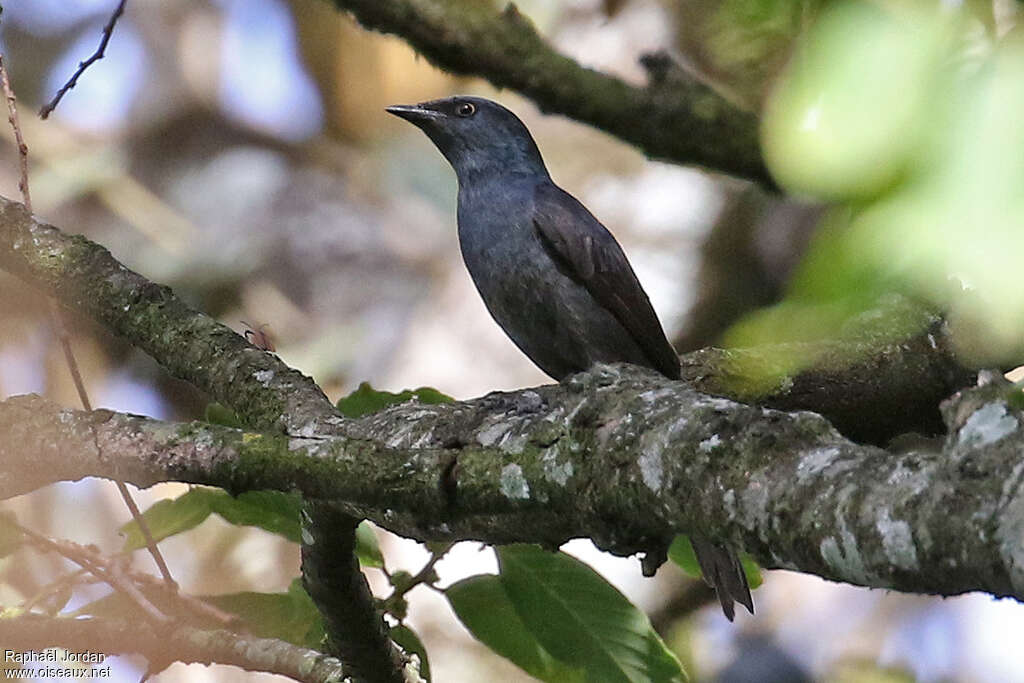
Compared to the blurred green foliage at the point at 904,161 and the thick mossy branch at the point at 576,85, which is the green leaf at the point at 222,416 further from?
the blurred green foliage at the point at 904,161

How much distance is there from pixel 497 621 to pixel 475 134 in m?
2.78

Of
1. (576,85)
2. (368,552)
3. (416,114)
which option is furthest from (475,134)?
(368,552)

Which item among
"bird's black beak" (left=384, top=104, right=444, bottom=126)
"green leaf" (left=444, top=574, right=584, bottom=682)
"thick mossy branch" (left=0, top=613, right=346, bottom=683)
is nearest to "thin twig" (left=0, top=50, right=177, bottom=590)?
"thick mossy branch" (left=0, top=613, right=346, bottom=683)

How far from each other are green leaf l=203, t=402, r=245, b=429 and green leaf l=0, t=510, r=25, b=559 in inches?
21.7

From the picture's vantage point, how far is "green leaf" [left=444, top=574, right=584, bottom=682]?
3.11 meters

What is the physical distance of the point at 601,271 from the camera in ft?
15.1

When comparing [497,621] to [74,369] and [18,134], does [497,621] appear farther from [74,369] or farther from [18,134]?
[18,134]

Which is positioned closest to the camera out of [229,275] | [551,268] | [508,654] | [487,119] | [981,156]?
[981,156]

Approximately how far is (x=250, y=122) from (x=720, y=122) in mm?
5789

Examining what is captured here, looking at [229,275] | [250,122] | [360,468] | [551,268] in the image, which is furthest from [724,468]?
[250,122]

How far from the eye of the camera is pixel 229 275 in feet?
29.9

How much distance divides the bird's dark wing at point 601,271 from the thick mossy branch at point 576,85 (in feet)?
2.94

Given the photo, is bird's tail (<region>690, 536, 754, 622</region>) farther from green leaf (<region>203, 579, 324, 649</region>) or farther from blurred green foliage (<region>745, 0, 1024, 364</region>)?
blurred green foliage (<region>745, 0, 1024, 364</region>)

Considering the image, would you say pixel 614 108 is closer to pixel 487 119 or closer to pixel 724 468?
pixel 487 119
